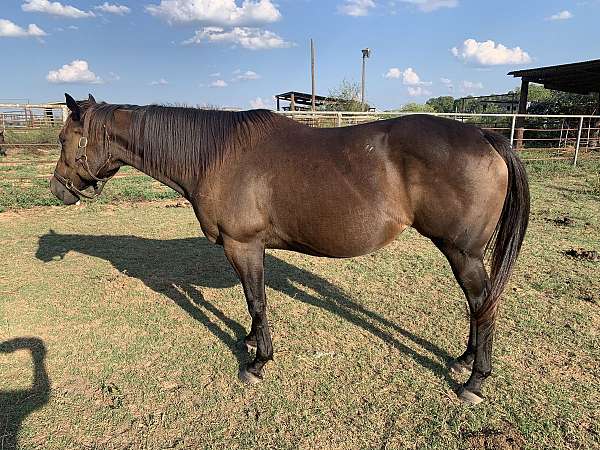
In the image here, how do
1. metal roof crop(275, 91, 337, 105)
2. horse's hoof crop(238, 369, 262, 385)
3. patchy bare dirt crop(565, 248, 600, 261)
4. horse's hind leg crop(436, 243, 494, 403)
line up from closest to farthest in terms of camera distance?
horse's hind leg crop(436, 243, 494, 403) → horse's hoof crop(238, 369, 262, 385) → patchy bare dirt crop(565, 248, 600, 261) → metal roof crop(275, 91, 337, 105)

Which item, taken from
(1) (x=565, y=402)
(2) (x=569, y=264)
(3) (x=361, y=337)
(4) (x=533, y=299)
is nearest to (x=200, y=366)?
(3) (x=361, y=337)

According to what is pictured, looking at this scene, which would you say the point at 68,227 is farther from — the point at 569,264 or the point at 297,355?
the point at 569,264

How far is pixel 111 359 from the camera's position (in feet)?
10.2

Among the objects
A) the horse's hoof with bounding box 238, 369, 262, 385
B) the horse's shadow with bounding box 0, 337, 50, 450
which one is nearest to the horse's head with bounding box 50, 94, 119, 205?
the horse's shadow with bounding box 0, 337, 50, 450

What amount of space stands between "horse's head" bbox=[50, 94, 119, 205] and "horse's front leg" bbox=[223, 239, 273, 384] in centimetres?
121

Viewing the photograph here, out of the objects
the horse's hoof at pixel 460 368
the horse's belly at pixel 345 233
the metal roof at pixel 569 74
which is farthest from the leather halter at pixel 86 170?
the metal roof at pixel 569 74

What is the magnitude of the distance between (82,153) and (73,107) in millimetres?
345

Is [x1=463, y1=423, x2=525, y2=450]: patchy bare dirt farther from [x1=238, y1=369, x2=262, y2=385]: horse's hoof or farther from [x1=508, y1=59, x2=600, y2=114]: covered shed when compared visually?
[x1=508, y1=59, x2=600, y2=114]: covered shed

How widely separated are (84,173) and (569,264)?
541 centimetres

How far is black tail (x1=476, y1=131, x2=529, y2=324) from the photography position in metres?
2.51

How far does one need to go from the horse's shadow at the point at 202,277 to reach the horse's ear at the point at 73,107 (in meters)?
2.03

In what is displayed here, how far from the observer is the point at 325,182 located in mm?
2609

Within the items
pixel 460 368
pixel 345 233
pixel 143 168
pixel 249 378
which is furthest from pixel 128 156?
pixel 460 368

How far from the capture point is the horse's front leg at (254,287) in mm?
2848
